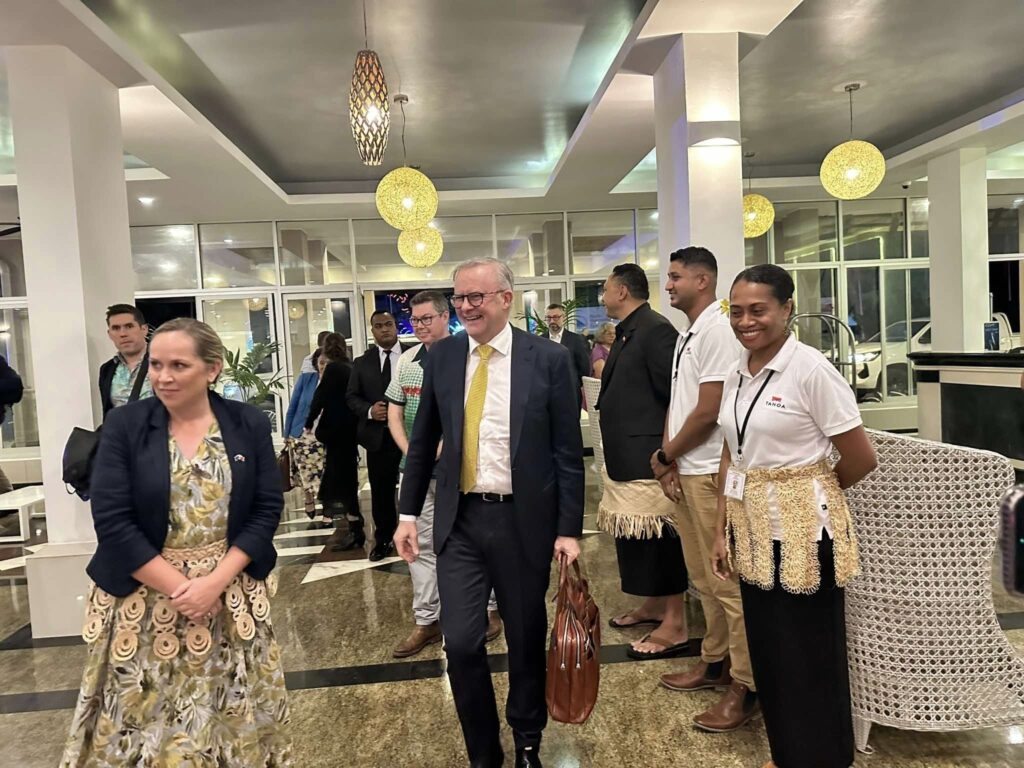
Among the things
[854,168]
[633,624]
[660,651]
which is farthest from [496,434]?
[854,168]

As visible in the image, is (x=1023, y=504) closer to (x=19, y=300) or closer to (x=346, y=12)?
(x=346, y=12)

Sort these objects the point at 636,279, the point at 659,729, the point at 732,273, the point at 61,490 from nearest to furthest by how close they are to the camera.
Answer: the point at 659,729, the point at 636,279, the point at 61,490, the point at 732,273

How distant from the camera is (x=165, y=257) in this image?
9.26 meters

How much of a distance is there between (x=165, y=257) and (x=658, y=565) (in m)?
8.71

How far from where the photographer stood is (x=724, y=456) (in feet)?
6.84

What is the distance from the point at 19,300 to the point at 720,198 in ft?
29.1

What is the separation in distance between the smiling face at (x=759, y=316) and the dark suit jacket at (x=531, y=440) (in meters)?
0.54

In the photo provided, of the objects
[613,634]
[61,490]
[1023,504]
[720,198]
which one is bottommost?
[613,634]

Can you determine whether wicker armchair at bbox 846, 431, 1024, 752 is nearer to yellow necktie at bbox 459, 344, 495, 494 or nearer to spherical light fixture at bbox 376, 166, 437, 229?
yellow necktie at bbox 459, 344, 495, 494

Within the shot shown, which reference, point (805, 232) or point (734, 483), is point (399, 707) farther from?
point (805, 232)

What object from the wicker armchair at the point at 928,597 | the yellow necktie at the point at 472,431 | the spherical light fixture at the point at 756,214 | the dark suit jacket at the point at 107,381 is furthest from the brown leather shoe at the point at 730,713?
the spherical light fixture at the point at 756,214

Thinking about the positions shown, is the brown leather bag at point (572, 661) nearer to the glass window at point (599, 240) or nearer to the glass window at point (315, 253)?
the glass window at point (599, 240)

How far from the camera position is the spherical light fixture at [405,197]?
5410 millimetres

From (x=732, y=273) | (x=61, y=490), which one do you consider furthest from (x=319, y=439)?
(x=732, y=273)
